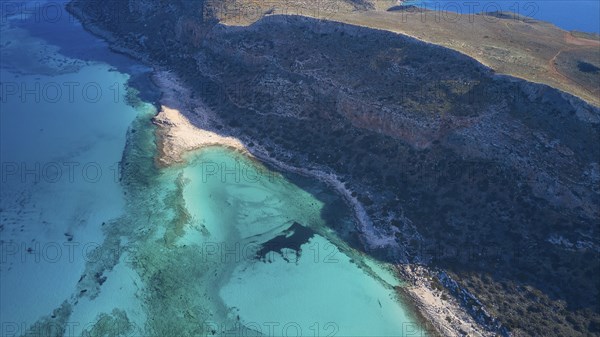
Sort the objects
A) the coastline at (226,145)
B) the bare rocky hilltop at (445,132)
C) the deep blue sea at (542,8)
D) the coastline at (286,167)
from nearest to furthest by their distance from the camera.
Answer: the coastline at (286,167)
the coastline at (226,145)
the bare rocky hilltop at (445,132)
the deep blue sea at (542,8)

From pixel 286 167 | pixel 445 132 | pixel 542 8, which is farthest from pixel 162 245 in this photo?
pixel 542 8

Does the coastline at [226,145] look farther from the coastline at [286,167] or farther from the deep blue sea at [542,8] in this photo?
the deep blue sea at [542,8]

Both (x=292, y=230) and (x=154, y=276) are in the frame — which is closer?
(x=154, y=276)

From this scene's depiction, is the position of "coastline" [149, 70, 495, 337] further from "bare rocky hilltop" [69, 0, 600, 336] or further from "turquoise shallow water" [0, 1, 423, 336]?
"turquoise shallow water" [0, 1, 423, 336]

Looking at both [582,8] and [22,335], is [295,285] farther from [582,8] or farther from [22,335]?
[582,8]

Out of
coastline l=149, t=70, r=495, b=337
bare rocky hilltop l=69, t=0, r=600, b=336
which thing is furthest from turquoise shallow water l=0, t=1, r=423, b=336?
bare rocky hilltop l=69, t=0, r=600, b=336

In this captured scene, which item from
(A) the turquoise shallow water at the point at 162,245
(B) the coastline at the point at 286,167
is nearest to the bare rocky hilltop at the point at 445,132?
(B) the coastline at the point at 286,167

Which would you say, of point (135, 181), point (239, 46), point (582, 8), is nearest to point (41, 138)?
point (135, 181)
